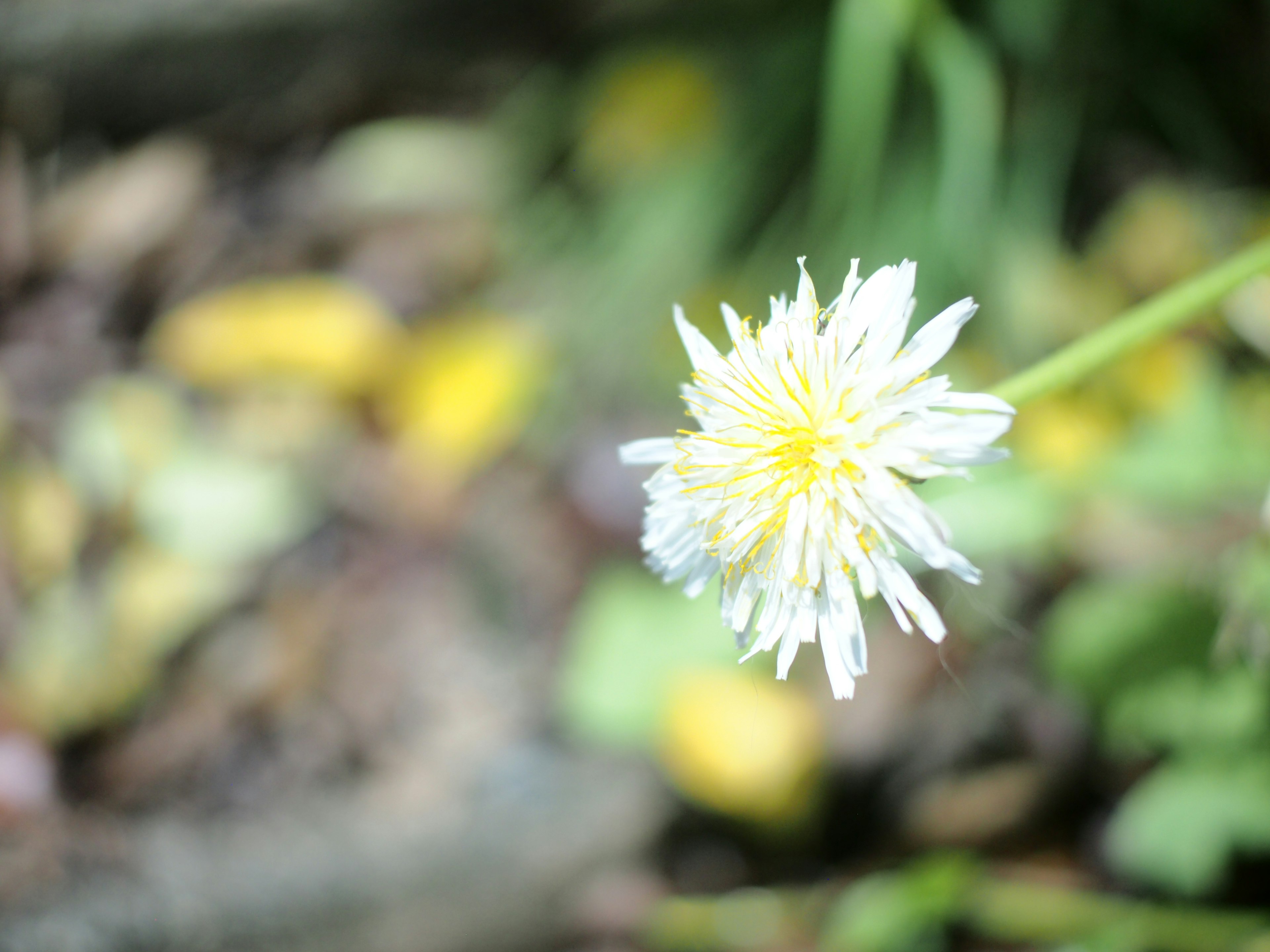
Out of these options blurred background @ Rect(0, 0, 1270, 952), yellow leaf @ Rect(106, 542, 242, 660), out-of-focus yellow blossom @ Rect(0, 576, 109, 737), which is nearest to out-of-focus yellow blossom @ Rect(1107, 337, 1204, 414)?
blurred background @ Rect(0, 0, 1270, 952)

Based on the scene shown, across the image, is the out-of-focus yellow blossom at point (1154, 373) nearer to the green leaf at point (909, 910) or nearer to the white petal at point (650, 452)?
the green leaf at point (909, 910)

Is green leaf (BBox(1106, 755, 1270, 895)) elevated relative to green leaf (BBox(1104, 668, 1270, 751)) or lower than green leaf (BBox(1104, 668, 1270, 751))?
lower

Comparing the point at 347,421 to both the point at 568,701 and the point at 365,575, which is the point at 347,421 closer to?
the point at 365,575

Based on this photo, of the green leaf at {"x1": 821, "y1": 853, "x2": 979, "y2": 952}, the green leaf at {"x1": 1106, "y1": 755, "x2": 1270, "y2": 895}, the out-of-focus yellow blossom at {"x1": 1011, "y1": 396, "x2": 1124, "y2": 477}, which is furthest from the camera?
the out-of-focus yellow blossom at {"x1": 1011, "y1": 396, "x2": 1124, "y2": 477}

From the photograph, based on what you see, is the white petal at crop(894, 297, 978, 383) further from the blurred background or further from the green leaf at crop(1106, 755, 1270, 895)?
the green leaf at crop(1106, 755, 1270, 895)

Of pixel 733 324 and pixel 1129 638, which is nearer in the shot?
pixel 733 324

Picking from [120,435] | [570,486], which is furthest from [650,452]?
[120,435]

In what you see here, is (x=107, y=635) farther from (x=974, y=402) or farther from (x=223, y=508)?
(x=974, y=402)
